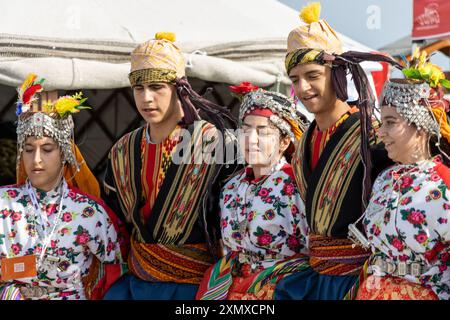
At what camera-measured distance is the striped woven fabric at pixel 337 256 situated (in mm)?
3283

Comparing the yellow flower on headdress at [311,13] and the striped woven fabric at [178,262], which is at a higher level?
the yellow flower on headdress at [311,13]

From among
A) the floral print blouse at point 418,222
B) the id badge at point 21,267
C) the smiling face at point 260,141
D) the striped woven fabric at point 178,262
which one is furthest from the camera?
the striped woven fabric at point 178,262

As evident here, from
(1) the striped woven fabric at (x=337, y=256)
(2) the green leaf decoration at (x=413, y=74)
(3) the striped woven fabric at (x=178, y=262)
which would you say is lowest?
(3) the striped woven fabric at (x=178, y=262)

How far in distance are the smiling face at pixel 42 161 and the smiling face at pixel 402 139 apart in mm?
1463

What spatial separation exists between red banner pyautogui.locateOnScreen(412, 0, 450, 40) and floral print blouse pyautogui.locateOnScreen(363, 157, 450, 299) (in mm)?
5637

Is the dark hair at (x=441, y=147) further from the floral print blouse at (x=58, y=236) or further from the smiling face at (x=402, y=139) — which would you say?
the floral print blouse at (x=58, y=236)

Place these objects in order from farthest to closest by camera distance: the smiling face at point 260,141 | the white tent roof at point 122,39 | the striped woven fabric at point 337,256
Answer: the white tent roof at point 122,39, the smiling face at point 260,141, the striped woven fabric at point 337,256

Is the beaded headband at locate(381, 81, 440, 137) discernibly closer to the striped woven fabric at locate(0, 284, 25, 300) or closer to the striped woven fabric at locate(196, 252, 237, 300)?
the striped woven fabric at locate(196, 252, 237, 300)

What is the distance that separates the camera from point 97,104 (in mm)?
5730

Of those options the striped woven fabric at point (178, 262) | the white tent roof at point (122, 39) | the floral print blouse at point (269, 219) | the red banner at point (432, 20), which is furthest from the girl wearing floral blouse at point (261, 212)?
the red banner at point (432, 20)

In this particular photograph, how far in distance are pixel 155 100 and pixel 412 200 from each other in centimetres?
130

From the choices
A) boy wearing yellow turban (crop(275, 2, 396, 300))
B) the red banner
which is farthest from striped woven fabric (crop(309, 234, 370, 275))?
the red banner

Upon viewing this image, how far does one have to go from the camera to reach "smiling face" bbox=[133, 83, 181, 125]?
12.5ft

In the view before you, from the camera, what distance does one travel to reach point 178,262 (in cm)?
376
